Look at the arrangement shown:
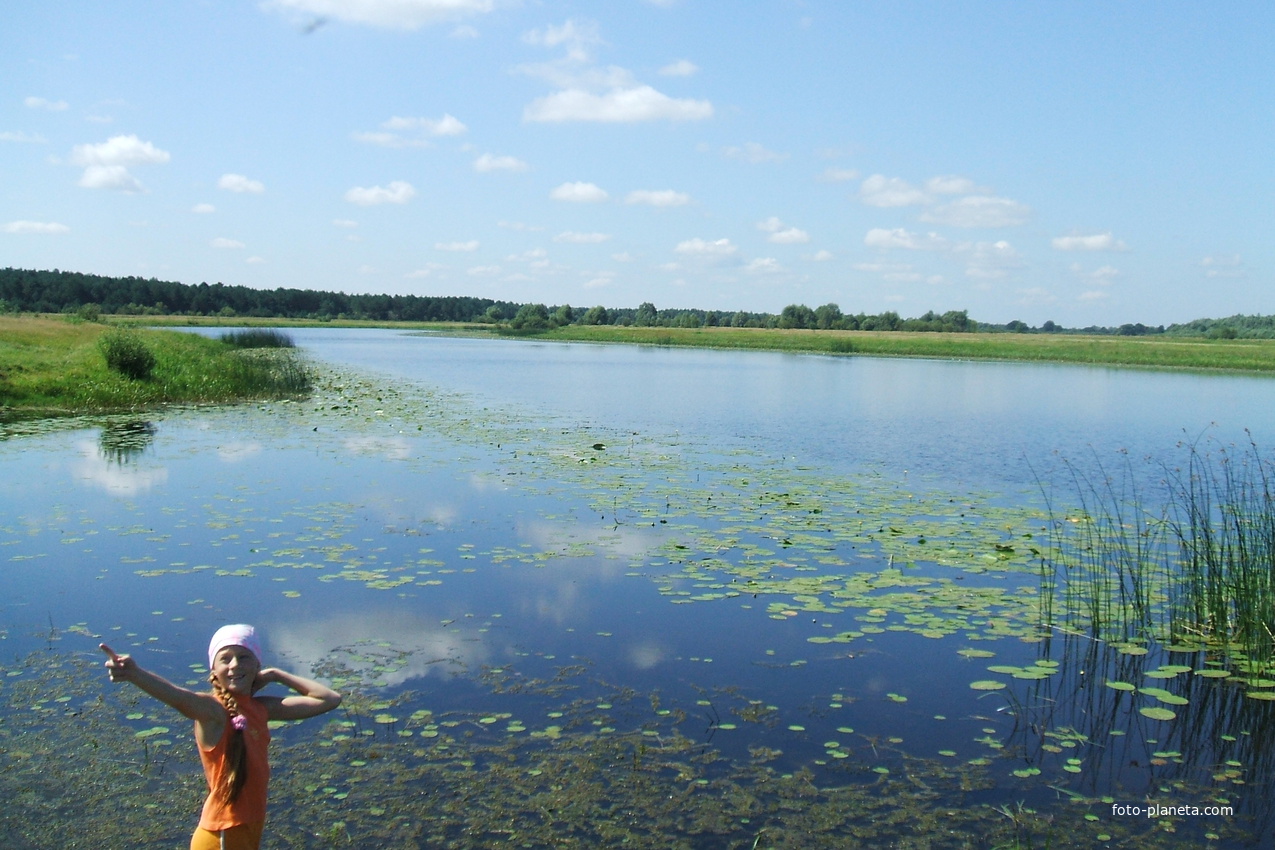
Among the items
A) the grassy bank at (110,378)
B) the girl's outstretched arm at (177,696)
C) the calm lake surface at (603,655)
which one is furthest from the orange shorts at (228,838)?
the grassy bank at (110,378)

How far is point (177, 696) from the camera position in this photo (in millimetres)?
3012

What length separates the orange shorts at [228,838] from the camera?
3.31 meters

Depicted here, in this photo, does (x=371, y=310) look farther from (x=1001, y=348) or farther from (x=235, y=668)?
(x=235, y=668)

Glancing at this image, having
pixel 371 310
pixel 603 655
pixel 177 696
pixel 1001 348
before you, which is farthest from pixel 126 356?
pixel 371 310

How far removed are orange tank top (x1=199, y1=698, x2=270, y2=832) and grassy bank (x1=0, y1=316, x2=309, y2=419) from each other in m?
19.6

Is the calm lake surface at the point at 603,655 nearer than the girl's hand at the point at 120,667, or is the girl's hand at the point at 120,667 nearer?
the girl's hand at the point at 120,667

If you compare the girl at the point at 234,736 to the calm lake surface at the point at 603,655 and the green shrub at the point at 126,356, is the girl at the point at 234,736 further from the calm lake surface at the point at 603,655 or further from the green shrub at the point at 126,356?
the green shrub at the point at 126,356

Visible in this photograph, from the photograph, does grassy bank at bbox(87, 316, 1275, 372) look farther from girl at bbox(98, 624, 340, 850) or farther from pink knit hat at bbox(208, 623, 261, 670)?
pink knit hat at bbox(208, 623, 261, 670)

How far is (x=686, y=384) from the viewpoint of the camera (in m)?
37.1

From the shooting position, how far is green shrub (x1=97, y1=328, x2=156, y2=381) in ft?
80.6

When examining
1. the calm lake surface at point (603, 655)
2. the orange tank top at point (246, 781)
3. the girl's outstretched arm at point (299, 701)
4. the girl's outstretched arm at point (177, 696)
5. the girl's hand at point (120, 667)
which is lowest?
the calm lake surface at point (603, 655)

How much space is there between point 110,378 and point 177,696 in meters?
23.8

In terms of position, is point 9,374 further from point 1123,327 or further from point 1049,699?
point 1123,327

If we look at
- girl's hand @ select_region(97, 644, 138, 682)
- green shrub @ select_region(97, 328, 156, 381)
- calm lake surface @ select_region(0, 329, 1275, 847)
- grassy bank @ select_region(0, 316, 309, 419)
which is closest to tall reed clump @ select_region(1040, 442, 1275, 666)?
calm lake surface @ select_region(0, 329, 1275, 847)
